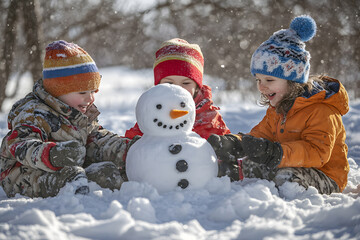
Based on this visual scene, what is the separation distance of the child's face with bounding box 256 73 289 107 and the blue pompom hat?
5cm

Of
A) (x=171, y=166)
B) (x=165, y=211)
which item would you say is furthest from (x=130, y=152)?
(x=165, y=211)

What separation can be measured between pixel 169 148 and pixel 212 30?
554 cm

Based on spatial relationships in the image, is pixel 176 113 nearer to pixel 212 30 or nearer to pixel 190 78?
pixel 190 78

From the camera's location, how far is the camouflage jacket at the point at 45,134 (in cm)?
234

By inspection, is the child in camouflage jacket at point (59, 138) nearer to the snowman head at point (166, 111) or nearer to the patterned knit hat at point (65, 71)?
the patterned knit hat at point (65, 71)

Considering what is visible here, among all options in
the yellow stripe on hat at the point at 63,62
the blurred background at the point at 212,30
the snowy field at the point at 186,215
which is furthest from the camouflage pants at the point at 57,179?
the blurred background at the point at 212,30

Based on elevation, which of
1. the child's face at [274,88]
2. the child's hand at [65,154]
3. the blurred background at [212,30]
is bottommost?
the child's hand at [65,154]

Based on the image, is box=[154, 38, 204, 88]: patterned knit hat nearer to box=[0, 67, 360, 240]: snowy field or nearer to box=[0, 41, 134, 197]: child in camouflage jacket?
box=[0, 41, 134, 197]: child in camouflage jacket

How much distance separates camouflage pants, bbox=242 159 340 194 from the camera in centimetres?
245

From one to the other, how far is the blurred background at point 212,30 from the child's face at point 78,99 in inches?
132

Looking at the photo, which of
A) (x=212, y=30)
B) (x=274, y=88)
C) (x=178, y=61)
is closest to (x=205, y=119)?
(x=178, y=61)

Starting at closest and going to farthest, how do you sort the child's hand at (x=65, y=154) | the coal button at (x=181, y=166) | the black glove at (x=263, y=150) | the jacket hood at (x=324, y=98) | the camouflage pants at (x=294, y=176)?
the coal button at (x=181, y=166)
the child's hand at (x=65, y=154)
the black glove at (x=263, y=150)
the camouflage pants at (x=294, y=176)
the jacket hood at (x=324, y=98)

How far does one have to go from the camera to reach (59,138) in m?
2.66

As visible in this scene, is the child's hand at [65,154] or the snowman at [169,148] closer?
the snowman at [169,148]
